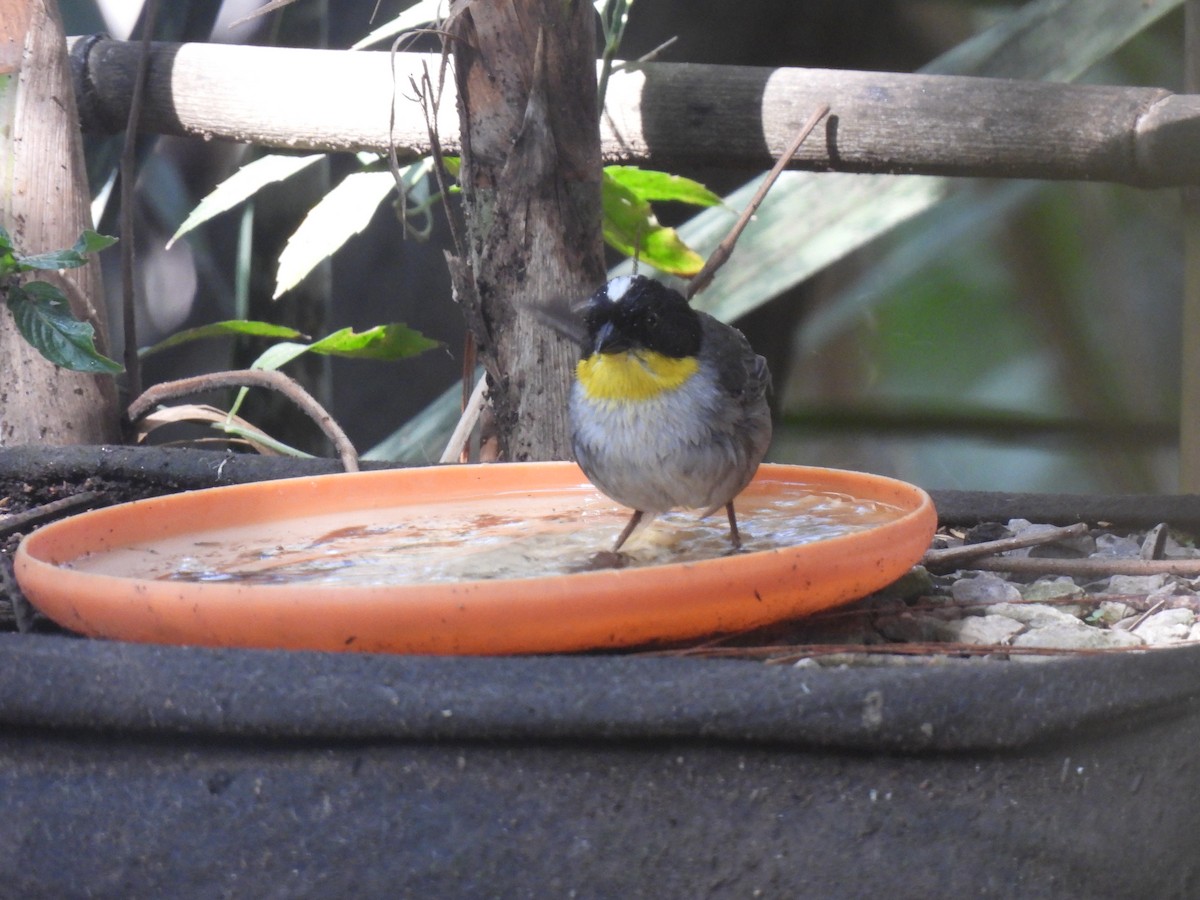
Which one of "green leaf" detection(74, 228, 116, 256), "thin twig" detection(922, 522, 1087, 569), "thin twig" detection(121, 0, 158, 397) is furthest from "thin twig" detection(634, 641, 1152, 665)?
"thin twig" detection(121, 0, 158, 397)

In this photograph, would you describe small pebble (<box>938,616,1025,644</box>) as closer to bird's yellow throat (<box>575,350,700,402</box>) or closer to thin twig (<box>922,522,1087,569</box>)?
thin twig (<box>922,522,1087,569</box>)

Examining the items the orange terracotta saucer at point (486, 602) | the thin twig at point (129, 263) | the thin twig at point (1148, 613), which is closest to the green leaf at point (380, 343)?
the thin twig at point (129, 263)

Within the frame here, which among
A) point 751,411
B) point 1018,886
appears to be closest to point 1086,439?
point 751,411

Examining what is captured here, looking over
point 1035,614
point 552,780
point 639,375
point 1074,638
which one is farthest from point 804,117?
point 552,780

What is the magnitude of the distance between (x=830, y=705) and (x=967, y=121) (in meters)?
1.77

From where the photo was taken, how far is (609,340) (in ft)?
5.33

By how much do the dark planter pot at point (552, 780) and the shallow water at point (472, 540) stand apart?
0.43m

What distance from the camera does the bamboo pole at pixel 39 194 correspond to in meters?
2.17

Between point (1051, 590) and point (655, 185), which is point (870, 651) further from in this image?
point (655, 185)

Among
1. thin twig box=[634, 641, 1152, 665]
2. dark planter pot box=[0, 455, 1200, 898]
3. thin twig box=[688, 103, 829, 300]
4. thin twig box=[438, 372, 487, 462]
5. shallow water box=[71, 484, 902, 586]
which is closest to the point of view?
dark planter pot box=[0, 455, 1200, 898]

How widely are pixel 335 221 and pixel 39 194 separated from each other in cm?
56

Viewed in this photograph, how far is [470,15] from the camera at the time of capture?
189 centimetres

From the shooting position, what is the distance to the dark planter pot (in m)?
0.92

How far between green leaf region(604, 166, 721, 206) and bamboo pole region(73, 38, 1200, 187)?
0.05 meters
